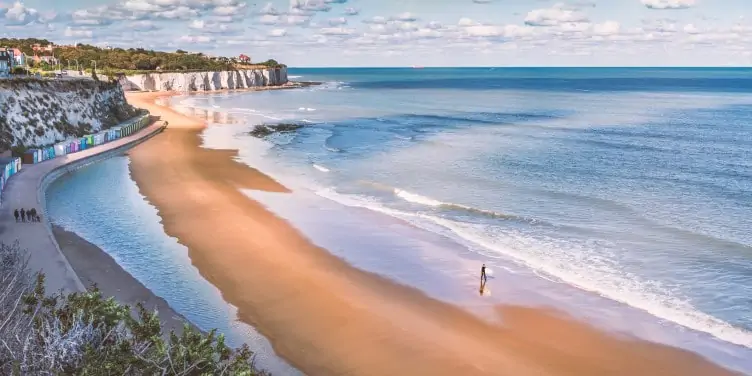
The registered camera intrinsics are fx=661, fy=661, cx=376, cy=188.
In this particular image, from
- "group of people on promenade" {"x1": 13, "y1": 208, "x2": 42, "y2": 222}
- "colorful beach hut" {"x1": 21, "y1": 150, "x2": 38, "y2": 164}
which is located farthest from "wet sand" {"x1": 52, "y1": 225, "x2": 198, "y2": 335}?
"colorful beach hut" {"x1": 21, "y1": 150, "x2": 38, "y2": 164}

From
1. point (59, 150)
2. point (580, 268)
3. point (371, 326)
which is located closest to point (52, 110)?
point (59, 150)

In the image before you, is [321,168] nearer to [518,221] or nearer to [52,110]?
[518,221]

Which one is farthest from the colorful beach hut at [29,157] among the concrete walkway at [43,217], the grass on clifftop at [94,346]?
the grass on clifftop at [94,346]

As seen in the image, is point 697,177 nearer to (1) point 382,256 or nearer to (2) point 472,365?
(1) point 382,256

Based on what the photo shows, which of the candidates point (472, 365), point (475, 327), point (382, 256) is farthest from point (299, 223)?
point (472, 365)

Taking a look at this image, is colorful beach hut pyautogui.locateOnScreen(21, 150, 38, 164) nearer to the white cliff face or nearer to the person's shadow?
the person's shadow

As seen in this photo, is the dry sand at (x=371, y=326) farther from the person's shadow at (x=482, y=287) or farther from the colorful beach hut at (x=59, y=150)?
the colorful beach hut at (x=59, y=150)

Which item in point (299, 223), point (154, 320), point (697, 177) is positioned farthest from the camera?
point (697, 177)
